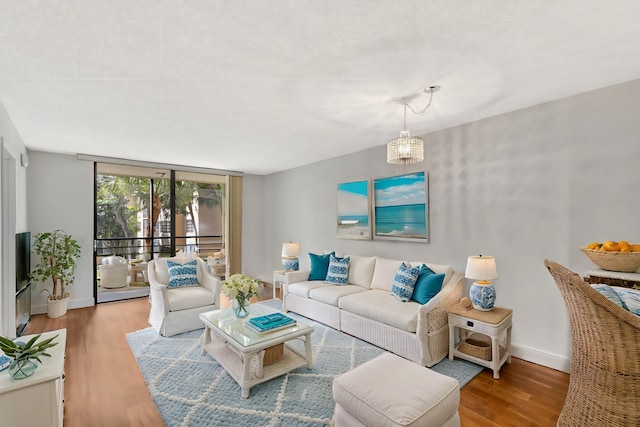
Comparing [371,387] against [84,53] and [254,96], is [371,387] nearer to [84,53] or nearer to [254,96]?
[254,96]

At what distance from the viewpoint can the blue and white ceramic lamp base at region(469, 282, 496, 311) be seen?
110 inches

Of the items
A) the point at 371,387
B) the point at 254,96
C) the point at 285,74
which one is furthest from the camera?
the point at 254,96

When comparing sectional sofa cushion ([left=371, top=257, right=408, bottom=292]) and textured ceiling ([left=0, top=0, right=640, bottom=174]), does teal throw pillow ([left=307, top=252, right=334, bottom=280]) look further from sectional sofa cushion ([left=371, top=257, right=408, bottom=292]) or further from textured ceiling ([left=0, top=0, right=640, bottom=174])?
textured ceiling ([left=0, top=0, right=640, bottom=174])

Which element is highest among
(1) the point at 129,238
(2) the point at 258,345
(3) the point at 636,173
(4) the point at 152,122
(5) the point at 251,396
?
(4) the point at 152,122

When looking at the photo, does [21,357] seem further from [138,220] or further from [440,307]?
[138,220]

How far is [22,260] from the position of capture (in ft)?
11.9

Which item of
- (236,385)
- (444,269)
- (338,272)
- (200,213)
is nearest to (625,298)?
(444,269)

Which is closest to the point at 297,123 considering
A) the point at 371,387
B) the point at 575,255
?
the point at 371,387

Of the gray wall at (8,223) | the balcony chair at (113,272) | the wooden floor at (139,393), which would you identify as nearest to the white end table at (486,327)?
the wooden floor at (139,393)

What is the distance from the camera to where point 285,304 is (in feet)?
14.8

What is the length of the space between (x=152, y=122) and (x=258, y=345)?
8.40 feet

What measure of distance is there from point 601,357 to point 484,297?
136 cm

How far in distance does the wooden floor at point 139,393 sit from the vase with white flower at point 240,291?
3.21 ft

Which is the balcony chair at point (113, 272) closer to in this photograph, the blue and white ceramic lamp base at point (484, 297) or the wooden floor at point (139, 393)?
the wooden floor at point (139, 393)
